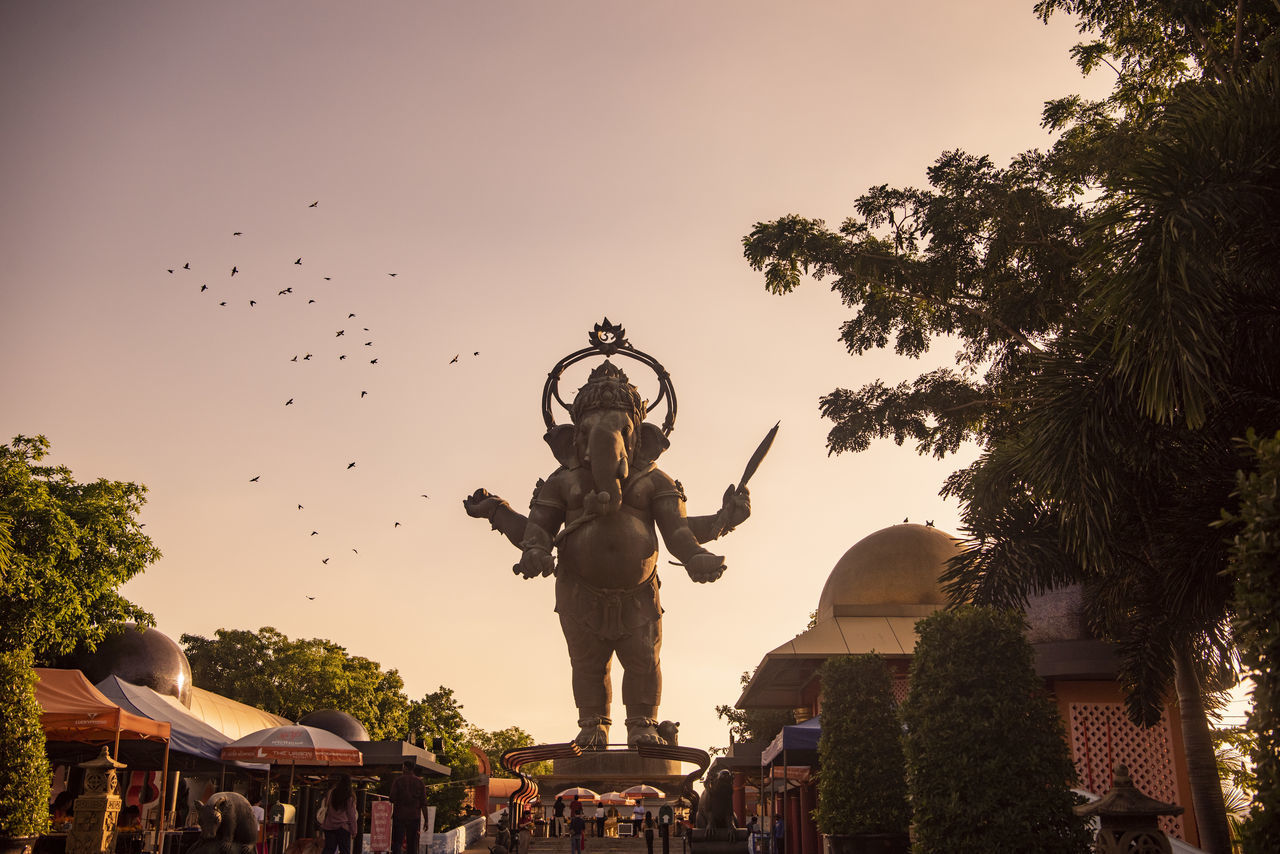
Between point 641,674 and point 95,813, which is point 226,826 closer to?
point 95,813

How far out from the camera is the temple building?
1407 centimetres

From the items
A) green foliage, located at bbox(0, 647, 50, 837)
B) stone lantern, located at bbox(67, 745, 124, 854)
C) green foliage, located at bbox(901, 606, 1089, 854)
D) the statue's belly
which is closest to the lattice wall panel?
the statue's belly

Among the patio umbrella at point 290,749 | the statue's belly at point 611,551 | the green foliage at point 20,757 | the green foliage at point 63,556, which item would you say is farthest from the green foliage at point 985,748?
the green foliage at point 63,556

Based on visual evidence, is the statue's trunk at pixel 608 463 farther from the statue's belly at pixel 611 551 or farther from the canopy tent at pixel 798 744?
the canopy tent at pixel 798 744

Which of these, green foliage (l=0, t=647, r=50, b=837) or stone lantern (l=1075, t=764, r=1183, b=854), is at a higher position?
green foliage (l=0, t=647, r=50, b=837)

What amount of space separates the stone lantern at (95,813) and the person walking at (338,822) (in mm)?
2192

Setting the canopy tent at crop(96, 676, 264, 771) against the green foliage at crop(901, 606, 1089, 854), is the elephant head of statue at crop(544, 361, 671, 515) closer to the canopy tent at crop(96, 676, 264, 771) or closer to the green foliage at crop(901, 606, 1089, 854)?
the canopy tent at crop(96, 676, 264, 771)

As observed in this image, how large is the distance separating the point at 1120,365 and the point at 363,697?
38.8 m

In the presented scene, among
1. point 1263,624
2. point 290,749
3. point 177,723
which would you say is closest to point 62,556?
point 177,723

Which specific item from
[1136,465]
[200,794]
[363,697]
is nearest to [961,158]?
[1136,465]

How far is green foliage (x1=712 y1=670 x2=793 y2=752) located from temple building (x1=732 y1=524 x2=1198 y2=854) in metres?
10.5

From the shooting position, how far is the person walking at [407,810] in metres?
12.7

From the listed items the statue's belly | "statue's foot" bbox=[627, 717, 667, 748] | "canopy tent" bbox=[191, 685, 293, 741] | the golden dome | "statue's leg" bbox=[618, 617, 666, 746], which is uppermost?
the golden dome

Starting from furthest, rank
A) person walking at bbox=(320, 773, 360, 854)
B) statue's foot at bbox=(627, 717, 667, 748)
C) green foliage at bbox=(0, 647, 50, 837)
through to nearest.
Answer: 1. statue's foot at bbox=(627, 717, 667, 748)
2. person walking at bbox=(320, 773, 360, 854)
3. green foliage at bbox=(0, 647, 50, 837)
